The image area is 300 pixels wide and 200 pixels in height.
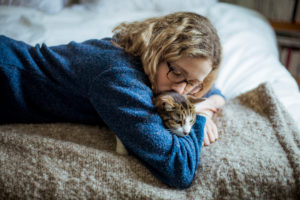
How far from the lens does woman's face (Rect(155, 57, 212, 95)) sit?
84cm

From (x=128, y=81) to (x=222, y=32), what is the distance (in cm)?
105

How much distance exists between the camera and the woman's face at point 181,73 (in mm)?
844

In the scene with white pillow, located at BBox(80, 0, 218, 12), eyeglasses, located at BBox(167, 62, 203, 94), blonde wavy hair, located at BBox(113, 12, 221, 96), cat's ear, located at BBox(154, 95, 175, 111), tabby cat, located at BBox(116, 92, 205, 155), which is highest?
blonde wavy hair, located at BBox(113, 12, 221, 96)

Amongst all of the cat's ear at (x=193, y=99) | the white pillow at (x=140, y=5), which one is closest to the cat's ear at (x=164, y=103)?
the cat's ear at (x=193, y=99)

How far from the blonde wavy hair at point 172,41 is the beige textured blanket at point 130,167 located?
0.31 metres

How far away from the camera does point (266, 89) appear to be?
3.36 ft

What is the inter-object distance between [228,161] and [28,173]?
2.06 feet

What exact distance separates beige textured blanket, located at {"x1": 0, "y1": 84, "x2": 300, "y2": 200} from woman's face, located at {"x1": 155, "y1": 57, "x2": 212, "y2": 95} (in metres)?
0.25

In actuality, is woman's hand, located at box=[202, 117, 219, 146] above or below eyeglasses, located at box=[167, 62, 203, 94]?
below

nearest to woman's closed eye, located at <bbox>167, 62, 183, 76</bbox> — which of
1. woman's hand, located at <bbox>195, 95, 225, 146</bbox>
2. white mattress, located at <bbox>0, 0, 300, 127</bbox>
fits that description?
woman's hand, located at <bbox>195, 95, 225, 146</bbox>

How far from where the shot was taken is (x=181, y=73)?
87cm

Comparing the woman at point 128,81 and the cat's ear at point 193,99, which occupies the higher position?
the woman at point 128,81

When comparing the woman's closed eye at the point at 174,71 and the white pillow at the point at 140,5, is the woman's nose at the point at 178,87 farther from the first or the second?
the white pillow at the point at 140,5

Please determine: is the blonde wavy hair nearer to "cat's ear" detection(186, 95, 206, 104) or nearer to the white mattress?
"cat's ear" detection(186, 95, 206, 104)
